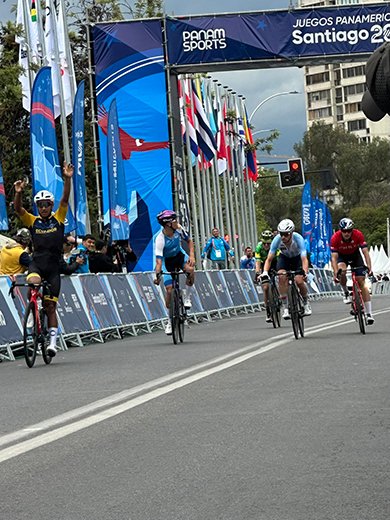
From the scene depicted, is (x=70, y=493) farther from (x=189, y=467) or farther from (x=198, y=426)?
(x=198, y=426)

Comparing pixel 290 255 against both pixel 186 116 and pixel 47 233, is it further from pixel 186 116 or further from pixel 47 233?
pixel 186 116

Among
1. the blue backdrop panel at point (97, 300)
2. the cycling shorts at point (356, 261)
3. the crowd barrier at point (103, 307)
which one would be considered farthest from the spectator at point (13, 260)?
the cycling shorts at point (356, 261)

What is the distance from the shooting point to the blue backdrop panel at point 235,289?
109 ft

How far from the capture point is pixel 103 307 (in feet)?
74.6

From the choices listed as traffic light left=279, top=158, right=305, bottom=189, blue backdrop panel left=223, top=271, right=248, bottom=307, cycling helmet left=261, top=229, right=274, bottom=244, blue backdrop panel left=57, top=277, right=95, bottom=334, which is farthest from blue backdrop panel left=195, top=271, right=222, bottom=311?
traffic light left=279, top=158, right=305, bottom=189

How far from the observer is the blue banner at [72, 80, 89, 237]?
2788 centimetres

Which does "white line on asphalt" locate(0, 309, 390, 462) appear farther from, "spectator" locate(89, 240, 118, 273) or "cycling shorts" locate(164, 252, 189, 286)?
"spectator" locate(89, 240, 118, 273)

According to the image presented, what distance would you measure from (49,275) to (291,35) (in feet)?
73.5

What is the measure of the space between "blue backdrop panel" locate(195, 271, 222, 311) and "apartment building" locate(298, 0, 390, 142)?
15286cm

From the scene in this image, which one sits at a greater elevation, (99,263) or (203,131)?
(203,131)

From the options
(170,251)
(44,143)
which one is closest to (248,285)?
(44,143)

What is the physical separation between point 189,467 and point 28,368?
8728 mm

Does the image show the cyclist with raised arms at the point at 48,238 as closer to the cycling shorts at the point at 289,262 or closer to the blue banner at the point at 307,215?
the cycling shorts at the point at 289,262

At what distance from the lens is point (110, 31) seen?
3819 centimetres
